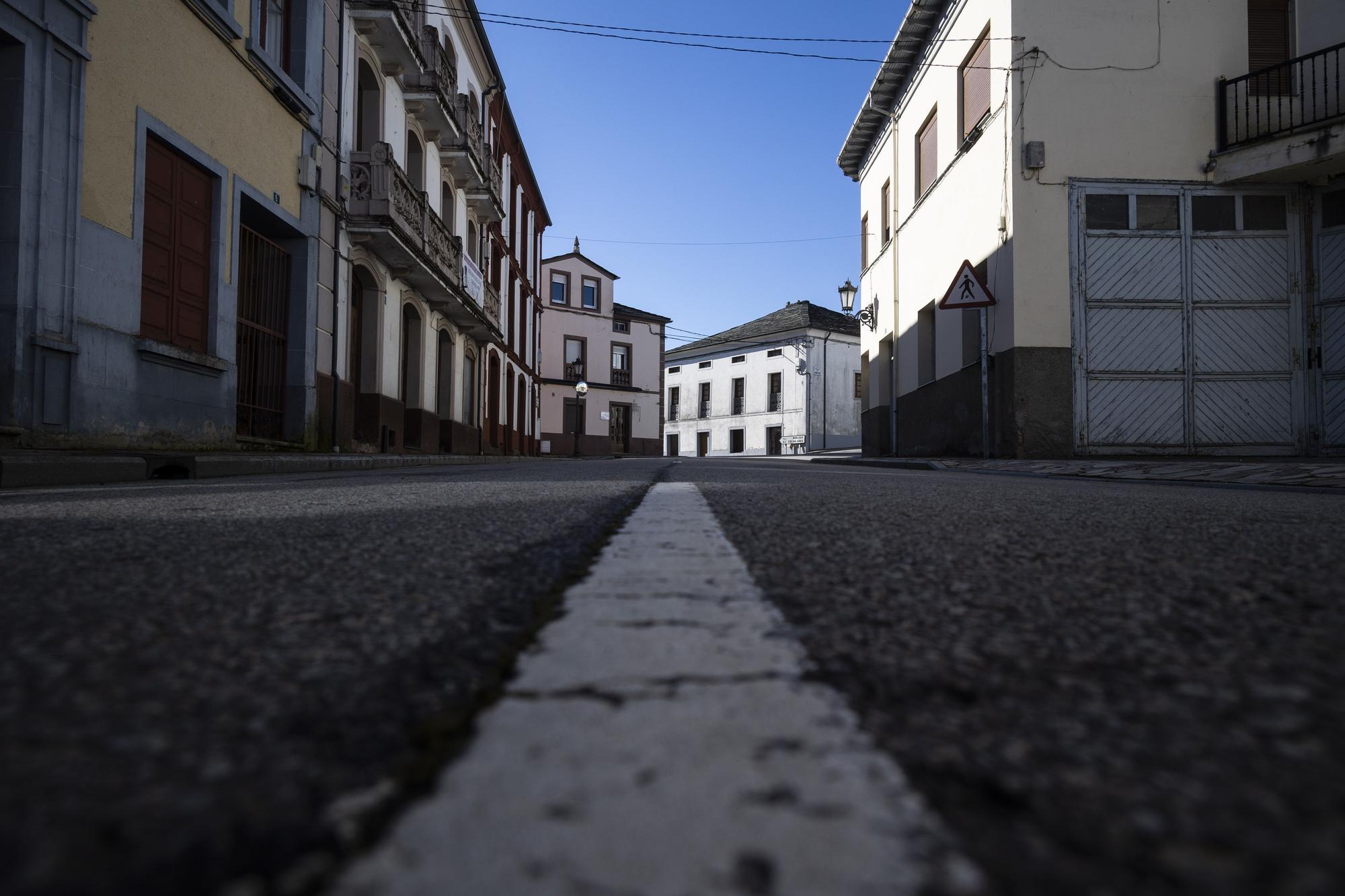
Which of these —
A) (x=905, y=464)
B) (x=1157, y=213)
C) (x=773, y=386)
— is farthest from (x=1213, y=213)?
(x=773, y=386)

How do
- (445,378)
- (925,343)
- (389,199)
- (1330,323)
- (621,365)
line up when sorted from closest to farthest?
Result: 1. (1330,323)
2. (389,199)
3. (925,343)
4. (445,378)
5. (621,365)

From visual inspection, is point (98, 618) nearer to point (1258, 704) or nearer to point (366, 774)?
point (366, 774)

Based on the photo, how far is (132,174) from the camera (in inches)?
Answer: 249

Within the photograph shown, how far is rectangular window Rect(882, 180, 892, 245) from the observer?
53.8 feet

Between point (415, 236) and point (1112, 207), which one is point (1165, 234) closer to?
point (1112, 207)

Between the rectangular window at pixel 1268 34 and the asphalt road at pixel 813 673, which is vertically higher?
the rectangular window at pixel 1268 34

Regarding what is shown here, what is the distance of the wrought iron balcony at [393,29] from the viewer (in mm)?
10516

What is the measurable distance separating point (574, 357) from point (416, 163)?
73.7 ft

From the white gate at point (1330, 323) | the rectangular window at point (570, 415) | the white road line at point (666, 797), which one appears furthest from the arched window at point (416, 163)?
the rectangular window at point (570, 415)

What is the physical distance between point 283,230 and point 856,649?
1003 cm

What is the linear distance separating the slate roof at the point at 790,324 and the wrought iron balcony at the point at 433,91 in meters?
25.6

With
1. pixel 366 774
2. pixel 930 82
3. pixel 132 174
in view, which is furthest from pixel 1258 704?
pixel 930 82

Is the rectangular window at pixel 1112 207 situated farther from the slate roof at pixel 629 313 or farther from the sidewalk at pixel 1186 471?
the slate roof at pixel 629 313

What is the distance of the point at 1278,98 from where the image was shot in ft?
31.9
